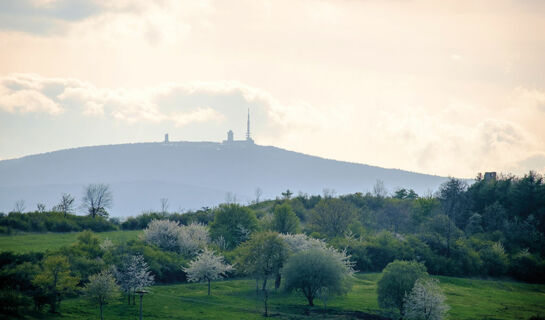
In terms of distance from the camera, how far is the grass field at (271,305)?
64000 mm

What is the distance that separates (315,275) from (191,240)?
32082 millimetres

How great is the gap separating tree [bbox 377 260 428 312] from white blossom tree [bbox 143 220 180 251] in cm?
4204

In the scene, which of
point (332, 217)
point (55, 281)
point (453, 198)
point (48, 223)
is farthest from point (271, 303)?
point (453, 198)

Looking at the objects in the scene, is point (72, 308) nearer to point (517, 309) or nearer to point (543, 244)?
point (517, 309)

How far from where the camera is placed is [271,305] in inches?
2778

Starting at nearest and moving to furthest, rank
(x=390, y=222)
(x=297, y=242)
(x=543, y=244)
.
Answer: (x=297, y=242), (x=543, y=244), (x=390, y=222)

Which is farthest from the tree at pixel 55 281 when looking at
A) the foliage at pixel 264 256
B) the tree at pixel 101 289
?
the foliage at pixel 264 256

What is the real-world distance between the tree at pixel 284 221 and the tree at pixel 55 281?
44.5 metres

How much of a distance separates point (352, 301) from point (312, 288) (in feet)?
18.1

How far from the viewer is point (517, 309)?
73.5 meters

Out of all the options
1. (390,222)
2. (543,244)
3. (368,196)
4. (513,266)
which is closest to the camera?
(513,266)

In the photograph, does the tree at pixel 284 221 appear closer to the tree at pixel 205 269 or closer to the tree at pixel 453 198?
the tree at pixel 205 269

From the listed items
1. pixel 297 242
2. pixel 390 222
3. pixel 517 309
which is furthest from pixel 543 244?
pixel 297 242

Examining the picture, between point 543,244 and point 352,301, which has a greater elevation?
point 543,244
